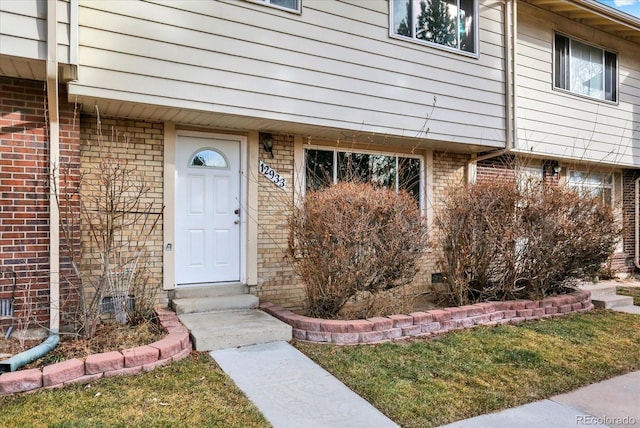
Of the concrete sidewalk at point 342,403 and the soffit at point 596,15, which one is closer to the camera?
the concrete sidewalk at point 342,403

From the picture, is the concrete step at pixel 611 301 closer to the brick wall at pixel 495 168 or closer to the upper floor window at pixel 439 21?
the brick wall at pixel 495 168

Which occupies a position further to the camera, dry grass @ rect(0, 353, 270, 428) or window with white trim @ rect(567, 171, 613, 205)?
window with white trim @ rect(567, 171, 613, 205)

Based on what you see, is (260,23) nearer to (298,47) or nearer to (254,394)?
(298,47)

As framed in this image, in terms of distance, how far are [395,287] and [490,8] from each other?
552 centimetres

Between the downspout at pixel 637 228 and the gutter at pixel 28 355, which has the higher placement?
the downspout at pixel 637 228

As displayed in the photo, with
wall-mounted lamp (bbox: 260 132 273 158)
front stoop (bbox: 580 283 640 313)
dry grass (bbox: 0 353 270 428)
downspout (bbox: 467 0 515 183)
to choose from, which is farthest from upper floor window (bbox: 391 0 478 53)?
dry grass (bbox: 0 353 270 428)

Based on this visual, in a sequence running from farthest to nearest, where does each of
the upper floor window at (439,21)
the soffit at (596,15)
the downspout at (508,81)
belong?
the soffit at (596,15), the downspout at (508,81), the upper floor window at (439,21)

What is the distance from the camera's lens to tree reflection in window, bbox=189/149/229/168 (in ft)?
19.9

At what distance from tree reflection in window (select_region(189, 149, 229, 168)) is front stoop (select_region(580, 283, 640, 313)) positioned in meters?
6.44

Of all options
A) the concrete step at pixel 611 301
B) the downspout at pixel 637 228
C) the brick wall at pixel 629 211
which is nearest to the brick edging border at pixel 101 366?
the concrete step at pixel 611 301

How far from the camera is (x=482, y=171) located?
8.70 m

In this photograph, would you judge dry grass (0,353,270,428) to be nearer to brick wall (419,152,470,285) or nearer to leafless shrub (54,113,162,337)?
leafless shrub (54,113,162,337)

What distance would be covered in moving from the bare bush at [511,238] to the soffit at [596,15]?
435 cm

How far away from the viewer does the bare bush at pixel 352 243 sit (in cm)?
500
